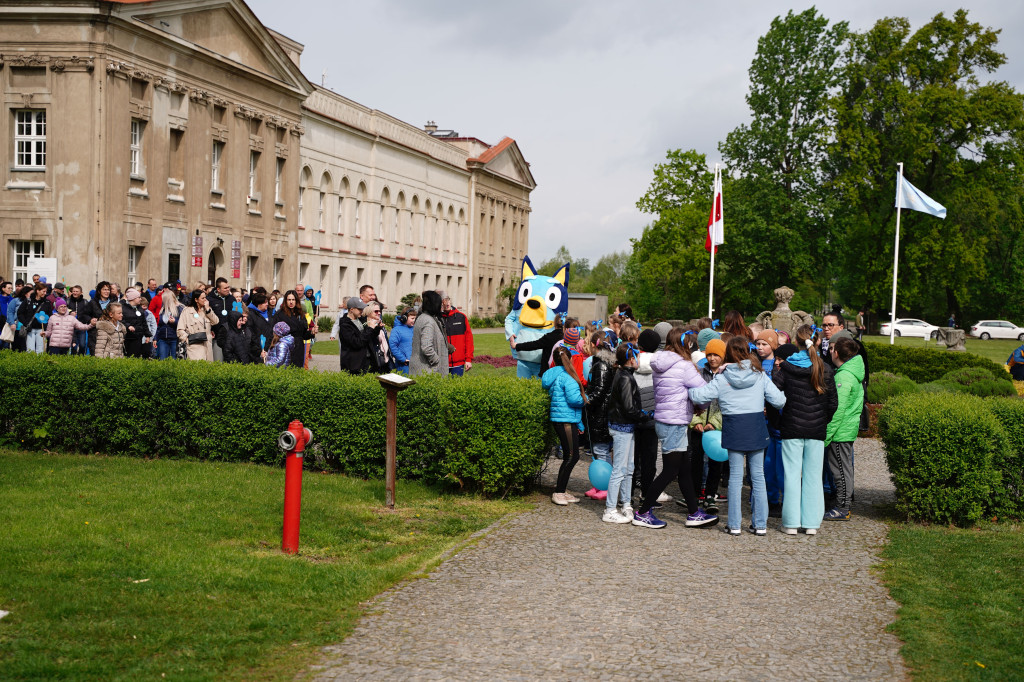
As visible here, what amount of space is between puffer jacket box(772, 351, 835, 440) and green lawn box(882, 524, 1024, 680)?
1.27 metres

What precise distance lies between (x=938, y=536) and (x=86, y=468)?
30.0 feet

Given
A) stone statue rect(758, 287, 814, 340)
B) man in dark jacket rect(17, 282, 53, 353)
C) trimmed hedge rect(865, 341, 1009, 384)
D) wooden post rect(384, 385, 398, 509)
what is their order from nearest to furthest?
wooden post rect(384, 385, 398, 509), man in dark jacket rect(17, 282, 53, 353), stone statue rect(758, 287, 814, 340), trimmed hedge rect(865, 341, 1009, 384)

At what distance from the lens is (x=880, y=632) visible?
7.06 m

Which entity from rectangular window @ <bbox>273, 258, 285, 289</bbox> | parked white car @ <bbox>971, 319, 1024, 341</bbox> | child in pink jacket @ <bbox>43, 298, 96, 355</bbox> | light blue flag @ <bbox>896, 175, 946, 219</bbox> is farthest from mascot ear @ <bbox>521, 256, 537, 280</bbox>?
parked white car @ <bbox>971, 319, 1024, 341</bbox>

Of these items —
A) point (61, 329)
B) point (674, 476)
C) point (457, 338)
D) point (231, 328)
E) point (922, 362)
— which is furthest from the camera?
point (922, 362)

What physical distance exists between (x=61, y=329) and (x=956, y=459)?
16026mm

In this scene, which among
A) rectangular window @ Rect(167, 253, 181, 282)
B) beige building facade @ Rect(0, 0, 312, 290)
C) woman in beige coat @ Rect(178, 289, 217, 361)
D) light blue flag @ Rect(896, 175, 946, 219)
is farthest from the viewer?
rectangular window @ Rect(167, 253, 181, 282)

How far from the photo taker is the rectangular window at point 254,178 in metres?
45.0

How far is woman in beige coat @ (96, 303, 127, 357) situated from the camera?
62.3 ft

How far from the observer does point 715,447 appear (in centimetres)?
1028

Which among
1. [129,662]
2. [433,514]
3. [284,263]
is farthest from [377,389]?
[284,263]

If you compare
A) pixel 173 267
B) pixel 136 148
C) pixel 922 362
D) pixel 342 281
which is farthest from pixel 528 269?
pixel 342 281

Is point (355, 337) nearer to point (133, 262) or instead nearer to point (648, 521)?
point (648, 521)

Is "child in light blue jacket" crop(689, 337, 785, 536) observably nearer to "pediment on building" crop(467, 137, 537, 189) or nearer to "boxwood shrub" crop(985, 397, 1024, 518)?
"boxwood shrub" crop(985, 397, 1024, 518)
